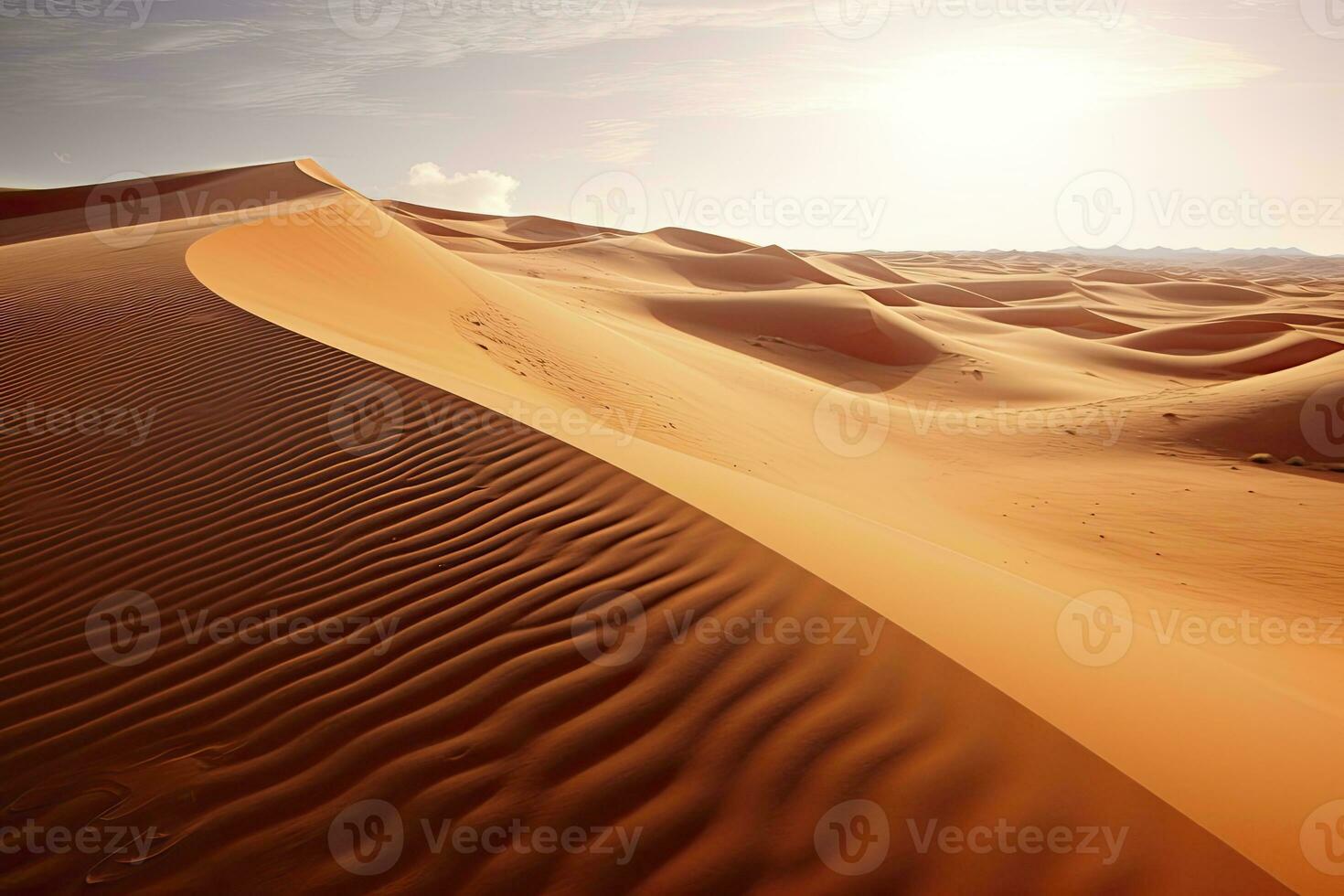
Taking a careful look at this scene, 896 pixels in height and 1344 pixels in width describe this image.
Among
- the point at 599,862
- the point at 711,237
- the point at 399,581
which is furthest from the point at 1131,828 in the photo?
the point at 711,237

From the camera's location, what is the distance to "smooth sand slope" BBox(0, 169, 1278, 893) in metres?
2.34

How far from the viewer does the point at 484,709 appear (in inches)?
113

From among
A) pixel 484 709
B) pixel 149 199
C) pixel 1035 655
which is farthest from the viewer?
pixel 149 199

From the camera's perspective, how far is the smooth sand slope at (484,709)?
7.69 feet

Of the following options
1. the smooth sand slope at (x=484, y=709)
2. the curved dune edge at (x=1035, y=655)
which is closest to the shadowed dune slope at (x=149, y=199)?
the curved dune edge at (x=1035, y=655)

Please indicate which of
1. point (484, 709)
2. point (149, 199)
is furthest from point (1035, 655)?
point (149, 199)

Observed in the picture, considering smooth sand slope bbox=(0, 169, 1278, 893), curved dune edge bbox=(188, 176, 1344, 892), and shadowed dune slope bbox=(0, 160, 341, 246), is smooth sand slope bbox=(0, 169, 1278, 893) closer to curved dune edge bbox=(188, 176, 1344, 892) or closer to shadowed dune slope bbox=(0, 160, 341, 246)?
curved dune edge bbox=(188, 176, 1344, 892)

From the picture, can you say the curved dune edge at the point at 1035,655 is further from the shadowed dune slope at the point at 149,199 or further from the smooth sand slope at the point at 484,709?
the shadowed dune slope at the point at 149,199

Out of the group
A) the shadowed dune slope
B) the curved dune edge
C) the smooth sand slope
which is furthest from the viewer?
the shadowed dune slope

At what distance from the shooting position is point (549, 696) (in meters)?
2.89

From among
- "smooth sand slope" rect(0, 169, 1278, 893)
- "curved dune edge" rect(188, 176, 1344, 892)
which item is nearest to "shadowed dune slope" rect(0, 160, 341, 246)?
"curved dune edge" rect(188, 176, 1344, 892)

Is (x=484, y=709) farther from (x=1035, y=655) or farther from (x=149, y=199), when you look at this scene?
(x=149, y=199)

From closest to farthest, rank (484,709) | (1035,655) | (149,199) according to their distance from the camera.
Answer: (484,709), (1035,655), (149,199)

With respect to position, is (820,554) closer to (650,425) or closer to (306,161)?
(650,425)
